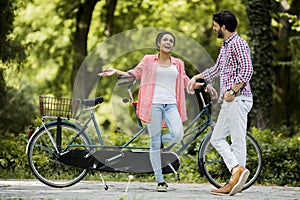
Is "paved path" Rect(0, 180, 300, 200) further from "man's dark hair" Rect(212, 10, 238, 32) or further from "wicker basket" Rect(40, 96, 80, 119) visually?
"man's dark hair" Rect(212, 10, 238, 32)

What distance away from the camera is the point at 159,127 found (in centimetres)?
729

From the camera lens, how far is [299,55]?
16891 mm

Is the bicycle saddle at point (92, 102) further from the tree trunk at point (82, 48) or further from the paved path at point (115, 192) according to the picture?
the tree trunk at point (82, 48)

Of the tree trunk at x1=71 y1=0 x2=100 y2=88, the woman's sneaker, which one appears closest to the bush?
the woman's sneaker

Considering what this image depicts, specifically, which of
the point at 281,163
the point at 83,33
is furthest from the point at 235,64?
the point at 83,33

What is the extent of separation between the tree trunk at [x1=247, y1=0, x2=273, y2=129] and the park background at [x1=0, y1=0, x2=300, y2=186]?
2cm

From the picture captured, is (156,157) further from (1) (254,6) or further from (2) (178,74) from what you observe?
(1) (254,6)

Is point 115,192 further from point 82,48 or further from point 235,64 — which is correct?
point 82,48

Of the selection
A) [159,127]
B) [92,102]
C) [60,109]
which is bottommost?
[159,127]

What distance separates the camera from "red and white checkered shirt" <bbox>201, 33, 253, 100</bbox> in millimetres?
6953

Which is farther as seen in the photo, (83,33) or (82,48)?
(83,33)

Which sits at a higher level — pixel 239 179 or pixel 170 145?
pixel 170 145

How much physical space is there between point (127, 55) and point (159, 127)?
42.8 feet

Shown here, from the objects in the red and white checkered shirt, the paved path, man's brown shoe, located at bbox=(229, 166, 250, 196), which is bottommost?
the paved path
